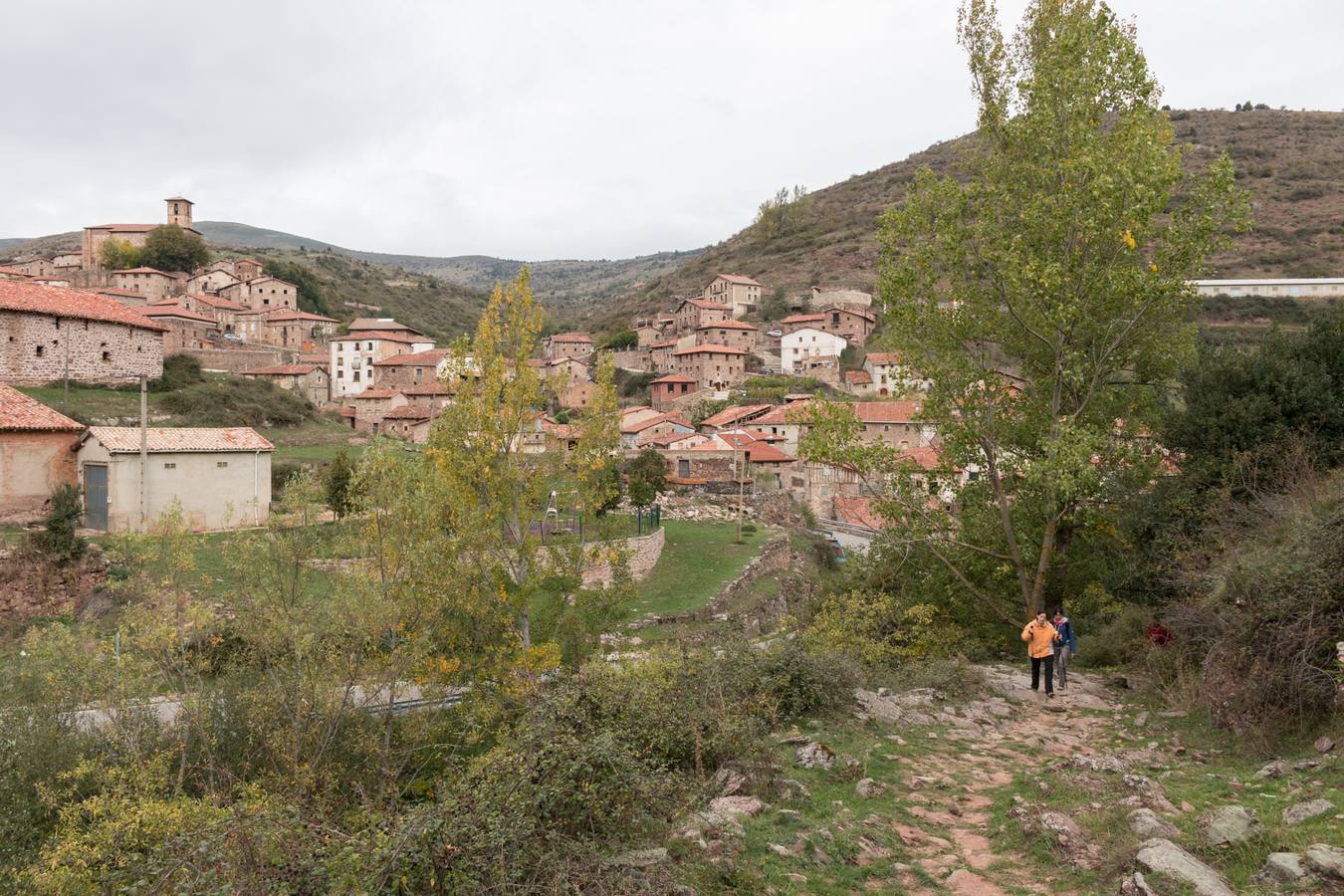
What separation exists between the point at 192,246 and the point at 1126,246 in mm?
104887

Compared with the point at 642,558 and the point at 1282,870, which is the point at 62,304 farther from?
the point at 1282,870

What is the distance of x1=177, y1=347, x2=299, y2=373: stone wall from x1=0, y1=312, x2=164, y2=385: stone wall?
1558cm

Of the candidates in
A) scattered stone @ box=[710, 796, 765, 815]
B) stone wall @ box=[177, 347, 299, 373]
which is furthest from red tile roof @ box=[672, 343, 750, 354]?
scattered stone @ box=[710, 796, 765, 815]

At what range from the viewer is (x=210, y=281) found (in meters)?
83.2

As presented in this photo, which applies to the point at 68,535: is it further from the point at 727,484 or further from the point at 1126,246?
the point at 727,484

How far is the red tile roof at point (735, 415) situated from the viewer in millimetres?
56625

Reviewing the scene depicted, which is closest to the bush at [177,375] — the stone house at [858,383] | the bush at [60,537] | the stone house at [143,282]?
the bush at [60,537]

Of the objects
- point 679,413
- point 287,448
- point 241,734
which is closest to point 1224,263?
point 679,413

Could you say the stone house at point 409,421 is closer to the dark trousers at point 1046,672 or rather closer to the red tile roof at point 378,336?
the red tile roof at point 378,336

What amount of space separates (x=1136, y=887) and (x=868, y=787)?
2661mm

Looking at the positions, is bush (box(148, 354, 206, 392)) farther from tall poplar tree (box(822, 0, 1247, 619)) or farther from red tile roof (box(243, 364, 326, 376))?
tall poplar tree (box(822, 0, 1247, 619))

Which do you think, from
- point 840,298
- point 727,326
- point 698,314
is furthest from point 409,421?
point 840,298

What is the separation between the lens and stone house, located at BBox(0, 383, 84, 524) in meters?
22.9

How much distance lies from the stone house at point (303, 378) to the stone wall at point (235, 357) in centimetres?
107
